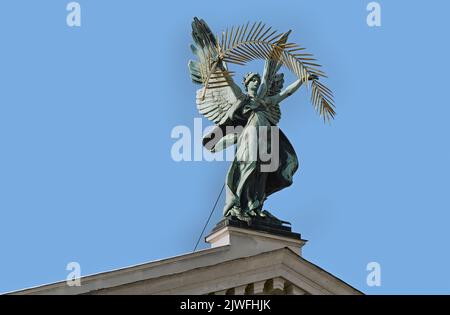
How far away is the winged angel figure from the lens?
113ft

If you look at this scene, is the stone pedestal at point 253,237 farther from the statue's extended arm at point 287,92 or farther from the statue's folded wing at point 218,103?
the statue's extended arm at point 287,92

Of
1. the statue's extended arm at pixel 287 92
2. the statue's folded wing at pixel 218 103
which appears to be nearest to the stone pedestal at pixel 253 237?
the statue's folded wing at pixel 218 103

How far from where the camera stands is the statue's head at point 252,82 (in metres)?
35.5

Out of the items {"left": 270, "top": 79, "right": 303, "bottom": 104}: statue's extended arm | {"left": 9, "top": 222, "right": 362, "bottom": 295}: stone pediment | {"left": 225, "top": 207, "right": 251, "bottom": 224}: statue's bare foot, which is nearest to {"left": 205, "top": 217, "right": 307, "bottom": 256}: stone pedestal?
{"left": 9, "top": 222, "right": 362, "bottom": 295}: stone pediment

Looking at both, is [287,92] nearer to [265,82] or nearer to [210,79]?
[265,82]

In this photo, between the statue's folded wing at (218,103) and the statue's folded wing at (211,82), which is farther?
the statue's folded wing at (218,103)

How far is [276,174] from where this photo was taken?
35.1m

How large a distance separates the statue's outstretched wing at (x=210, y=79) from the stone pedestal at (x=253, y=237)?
106 inches

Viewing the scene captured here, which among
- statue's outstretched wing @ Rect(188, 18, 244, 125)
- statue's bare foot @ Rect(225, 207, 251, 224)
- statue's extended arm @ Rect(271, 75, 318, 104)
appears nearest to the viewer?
statue's bare foot @ Rect(225, 207, 251, 224)

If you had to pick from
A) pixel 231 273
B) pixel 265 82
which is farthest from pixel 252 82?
pixel 231 273

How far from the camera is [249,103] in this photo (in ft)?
116

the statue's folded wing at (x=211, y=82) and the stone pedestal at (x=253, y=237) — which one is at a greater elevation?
the statue's folded wing at (x=211, y=82)

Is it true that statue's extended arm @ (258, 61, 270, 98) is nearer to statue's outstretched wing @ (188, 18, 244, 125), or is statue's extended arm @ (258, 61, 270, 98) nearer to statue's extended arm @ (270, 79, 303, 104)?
statue's extended arm @ (270, 79, 303, 104)
